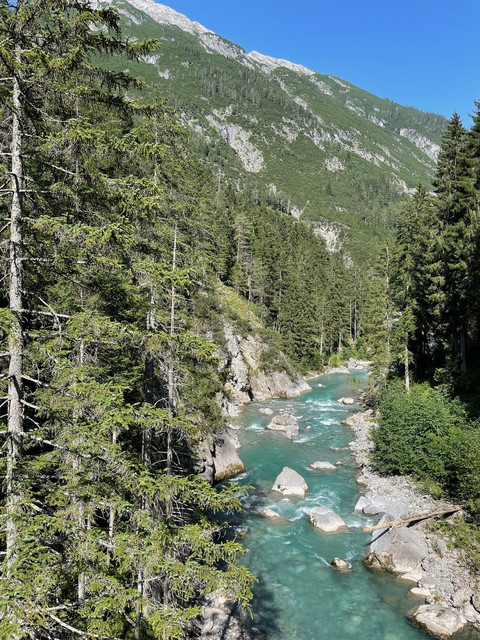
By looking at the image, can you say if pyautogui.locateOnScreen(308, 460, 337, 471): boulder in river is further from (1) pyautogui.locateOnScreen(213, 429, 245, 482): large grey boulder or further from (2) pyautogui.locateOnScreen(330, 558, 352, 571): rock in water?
(2) pyautogui.locateOnScreen(330, 558, 352, 571): rock in water

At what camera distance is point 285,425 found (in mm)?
31547

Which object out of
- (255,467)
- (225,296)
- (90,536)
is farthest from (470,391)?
(225,296)

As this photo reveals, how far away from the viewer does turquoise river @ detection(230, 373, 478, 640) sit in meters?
11.4

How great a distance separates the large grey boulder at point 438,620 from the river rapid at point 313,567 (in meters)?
0.28

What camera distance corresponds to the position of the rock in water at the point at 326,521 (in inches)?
Answer: 649

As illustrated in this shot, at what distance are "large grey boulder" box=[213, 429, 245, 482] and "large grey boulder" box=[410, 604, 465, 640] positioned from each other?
11.1 meters

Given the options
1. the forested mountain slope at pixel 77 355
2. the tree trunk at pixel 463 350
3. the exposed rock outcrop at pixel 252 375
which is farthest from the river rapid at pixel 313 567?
the exposed rock outcrop at pixel 252 375

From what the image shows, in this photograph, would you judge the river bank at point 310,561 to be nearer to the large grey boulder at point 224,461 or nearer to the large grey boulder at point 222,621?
the large grey boulder at point 222,621

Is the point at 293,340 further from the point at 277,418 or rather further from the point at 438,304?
the point at 438,304

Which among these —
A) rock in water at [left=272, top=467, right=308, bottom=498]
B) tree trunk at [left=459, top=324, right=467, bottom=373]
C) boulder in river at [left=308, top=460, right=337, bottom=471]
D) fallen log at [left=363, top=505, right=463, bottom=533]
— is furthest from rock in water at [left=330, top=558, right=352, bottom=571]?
tree trunk at [left=459, top=324, right=467, bottom=373]

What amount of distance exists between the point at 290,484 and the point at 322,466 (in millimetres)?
3885

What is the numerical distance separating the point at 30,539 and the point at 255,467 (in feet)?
67.6

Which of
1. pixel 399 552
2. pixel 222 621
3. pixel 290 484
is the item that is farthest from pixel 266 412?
pixel 222 621

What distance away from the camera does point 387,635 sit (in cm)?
1096
